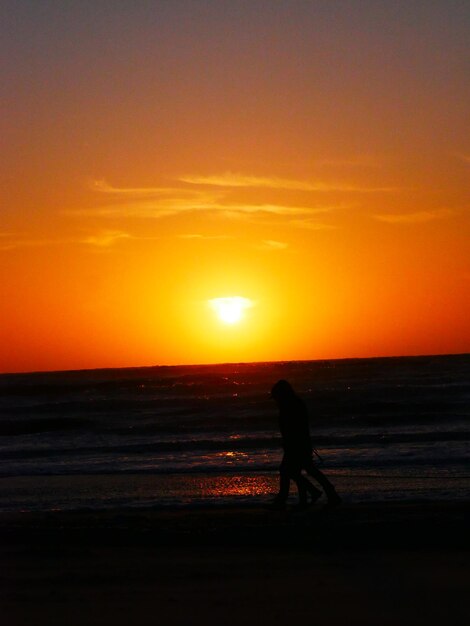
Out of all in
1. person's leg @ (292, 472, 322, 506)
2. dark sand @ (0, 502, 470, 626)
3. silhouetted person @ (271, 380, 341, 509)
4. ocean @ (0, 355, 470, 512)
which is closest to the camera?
dark sand @ (0, 502, 470, 626)

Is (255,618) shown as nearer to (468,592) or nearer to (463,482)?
(468,592)

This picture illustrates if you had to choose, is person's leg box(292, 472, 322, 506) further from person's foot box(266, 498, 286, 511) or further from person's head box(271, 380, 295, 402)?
person's head box(271, 380, 295, 402)

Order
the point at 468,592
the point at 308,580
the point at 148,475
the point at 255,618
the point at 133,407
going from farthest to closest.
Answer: the point at 133,407, the point at 148,475, the point at 308,580, the point at 468,592, the point at 255,618

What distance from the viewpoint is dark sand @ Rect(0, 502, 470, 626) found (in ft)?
22.9

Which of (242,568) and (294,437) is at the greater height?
(294,437)

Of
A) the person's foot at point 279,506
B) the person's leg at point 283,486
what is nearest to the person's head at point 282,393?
the person's leg at point 283,486

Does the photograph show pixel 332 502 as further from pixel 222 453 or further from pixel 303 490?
pixel 222 453

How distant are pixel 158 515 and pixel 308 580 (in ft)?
14.8

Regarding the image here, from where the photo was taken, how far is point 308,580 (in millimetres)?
7895

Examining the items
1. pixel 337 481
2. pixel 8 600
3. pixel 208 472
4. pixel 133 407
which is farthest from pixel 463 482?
pixel 133 407

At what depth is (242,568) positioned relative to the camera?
8.46 m

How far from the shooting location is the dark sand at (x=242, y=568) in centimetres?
697

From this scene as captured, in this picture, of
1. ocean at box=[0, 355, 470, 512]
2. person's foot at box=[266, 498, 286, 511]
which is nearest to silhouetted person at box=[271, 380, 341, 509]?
person's foot at box=[266, 498, 286, 511]

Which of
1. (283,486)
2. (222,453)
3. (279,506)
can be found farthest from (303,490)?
(222,453)
